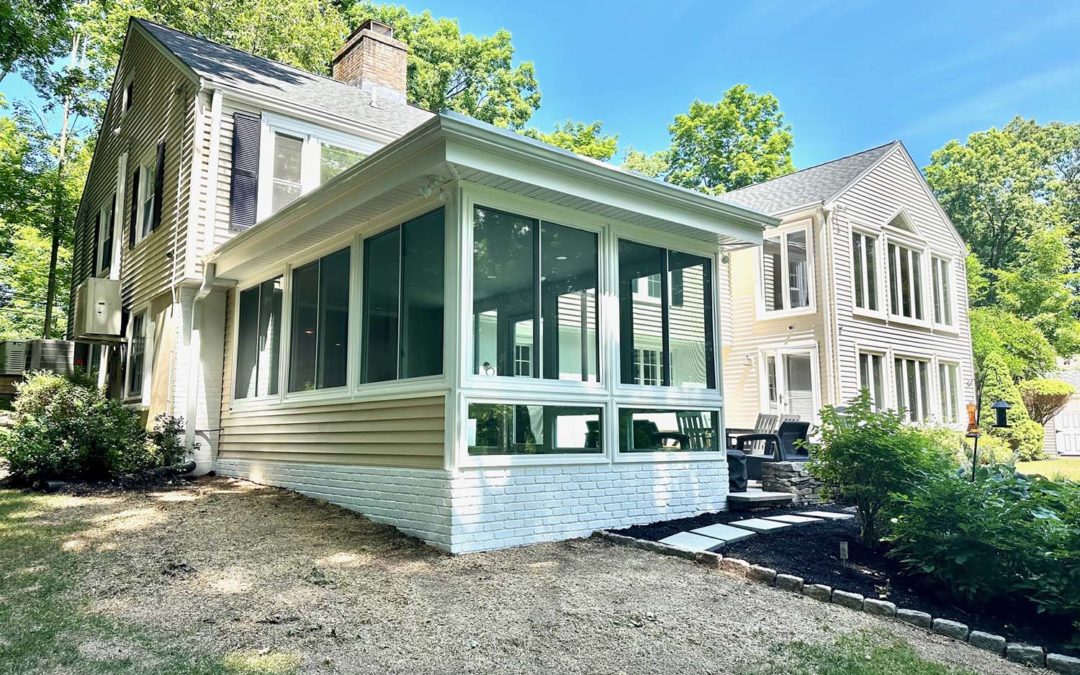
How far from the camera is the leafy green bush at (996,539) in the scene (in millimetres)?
3977

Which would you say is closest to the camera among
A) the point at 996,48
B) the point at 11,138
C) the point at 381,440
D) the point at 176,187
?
the point at 381,440

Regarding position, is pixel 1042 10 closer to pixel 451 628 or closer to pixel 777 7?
pixel 777 7

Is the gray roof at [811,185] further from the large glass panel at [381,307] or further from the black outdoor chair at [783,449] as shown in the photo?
the large glass panel at [381,307]

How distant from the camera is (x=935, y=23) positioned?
21.9 metres

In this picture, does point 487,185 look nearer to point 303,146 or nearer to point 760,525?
point 760,525

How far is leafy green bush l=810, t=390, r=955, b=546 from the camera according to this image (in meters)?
5.15

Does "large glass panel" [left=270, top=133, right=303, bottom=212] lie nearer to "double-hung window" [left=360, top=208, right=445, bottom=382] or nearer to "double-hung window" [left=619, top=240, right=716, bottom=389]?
"double-hung window" [left=360, top=208, right=445, bottom=382]

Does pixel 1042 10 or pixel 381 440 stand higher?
pixel 1042 10

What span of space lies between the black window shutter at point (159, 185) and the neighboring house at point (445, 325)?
556 millimetres


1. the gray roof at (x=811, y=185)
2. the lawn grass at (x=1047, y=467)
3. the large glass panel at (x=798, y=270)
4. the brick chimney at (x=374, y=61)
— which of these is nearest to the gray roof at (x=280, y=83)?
the brick chimney at (x=374, y=61)

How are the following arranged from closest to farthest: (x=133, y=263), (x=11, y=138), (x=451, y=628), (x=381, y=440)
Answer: (x=451, y=628) < (x=381, y=440) < (x=133, y=263) < (x=11, y=138)

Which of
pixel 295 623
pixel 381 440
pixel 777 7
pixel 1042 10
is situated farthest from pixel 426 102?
pixel 295 623

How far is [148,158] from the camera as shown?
35.8ft

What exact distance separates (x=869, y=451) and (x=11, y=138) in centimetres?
2400
